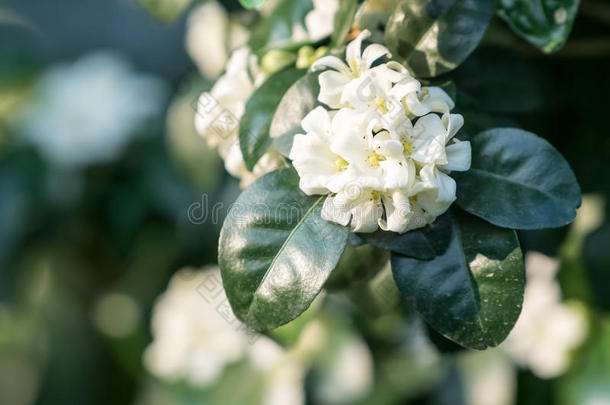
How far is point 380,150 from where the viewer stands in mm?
436

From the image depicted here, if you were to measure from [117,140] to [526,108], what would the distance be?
120 cm

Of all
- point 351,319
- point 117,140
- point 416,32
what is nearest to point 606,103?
point 416,32

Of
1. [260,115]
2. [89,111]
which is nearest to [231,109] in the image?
[260,115]

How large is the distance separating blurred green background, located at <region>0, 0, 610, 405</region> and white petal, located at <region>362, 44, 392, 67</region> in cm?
12

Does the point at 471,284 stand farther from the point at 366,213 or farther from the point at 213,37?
the point at 213,37

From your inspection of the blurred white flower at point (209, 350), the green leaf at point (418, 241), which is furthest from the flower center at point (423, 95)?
the blurred white flower at point (209, 350)

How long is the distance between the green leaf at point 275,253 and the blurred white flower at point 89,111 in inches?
46.1

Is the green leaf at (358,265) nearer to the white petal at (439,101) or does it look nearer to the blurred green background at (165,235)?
the blurred green background at (165,235)

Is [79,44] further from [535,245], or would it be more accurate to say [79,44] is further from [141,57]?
[535,245]

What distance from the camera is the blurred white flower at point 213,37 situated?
953 millimetres

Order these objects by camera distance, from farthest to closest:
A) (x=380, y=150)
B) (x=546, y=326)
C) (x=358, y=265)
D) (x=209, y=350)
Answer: (x=209, y=350), (x=546, y=326), (x=358, y=265), (x=380, y=150)

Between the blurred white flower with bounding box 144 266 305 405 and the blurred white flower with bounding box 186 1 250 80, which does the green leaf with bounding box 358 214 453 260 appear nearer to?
the blurred white flower with bounding box 186 1 250 80

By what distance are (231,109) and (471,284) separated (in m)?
0.30

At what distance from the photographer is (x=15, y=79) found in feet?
5.90
